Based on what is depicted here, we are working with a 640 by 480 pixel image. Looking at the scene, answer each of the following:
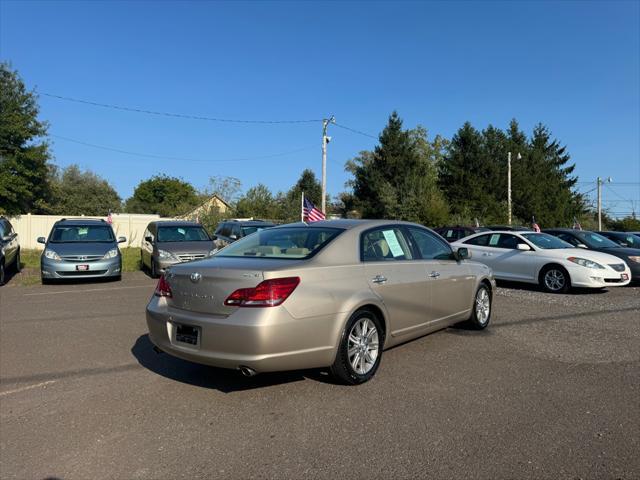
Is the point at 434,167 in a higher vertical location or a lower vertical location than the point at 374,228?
higher

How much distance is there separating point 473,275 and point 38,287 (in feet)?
34.4

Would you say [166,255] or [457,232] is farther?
[457,232]

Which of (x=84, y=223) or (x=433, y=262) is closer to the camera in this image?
(x=433, y=262)

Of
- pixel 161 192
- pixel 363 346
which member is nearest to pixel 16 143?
pixel 363 346

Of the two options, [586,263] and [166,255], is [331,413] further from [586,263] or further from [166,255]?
[166,255]

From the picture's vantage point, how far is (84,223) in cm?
1365

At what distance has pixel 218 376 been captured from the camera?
4.86 m

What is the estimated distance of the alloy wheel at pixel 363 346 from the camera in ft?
14.7

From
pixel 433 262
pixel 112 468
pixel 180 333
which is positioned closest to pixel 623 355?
pixel 433 262

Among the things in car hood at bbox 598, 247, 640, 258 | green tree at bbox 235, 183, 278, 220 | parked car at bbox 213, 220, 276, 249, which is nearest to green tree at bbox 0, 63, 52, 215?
green tree at bbox 235, 183, 278, 220

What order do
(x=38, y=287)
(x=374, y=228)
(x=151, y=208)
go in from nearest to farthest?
(x=374, y=228)
(x=38, y=287)
(x=151, y=208)

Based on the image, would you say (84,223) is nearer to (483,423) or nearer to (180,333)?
(180,333)

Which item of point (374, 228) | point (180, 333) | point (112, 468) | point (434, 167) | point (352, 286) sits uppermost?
point (434, 167)

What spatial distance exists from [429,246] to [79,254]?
957cm
